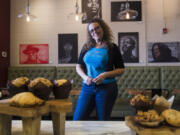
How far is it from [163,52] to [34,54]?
3.96m

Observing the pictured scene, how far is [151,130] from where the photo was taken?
1.68 ft

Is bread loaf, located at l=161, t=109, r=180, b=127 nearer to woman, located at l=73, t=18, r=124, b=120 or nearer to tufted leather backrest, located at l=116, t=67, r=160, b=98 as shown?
woman, located at l=73, t=18, r=124, b=120

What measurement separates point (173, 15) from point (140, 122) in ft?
→ 17.5

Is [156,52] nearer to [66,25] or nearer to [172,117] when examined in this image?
[66,25]

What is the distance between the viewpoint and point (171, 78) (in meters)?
4.71

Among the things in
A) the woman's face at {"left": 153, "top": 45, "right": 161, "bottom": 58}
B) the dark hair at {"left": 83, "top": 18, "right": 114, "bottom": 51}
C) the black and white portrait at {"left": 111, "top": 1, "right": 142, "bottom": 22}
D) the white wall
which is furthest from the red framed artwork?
the dark hair at {"left": 83, "top": 18, "right": 114, "bottom": 51}

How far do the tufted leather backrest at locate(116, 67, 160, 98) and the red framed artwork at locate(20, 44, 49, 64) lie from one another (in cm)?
238

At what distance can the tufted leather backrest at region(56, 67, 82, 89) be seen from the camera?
492 centimetres

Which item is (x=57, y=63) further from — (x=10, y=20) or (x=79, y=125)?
(x=79, y=125)

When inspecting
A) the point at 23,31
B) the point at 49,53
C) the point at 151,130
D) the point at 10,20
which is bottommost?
the point at 151,130

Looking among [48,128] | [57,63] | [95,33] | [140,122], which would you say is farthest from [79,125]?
[57,63]

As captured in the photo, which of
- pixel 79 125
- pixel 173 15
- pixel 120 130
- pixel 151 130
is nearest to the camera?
pixel 151 130

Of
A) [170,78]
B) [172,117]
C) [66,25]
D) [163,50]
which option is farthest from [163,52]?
[172,117]

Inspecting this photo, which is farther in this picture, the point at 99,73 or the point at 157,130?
the point at 99,73
